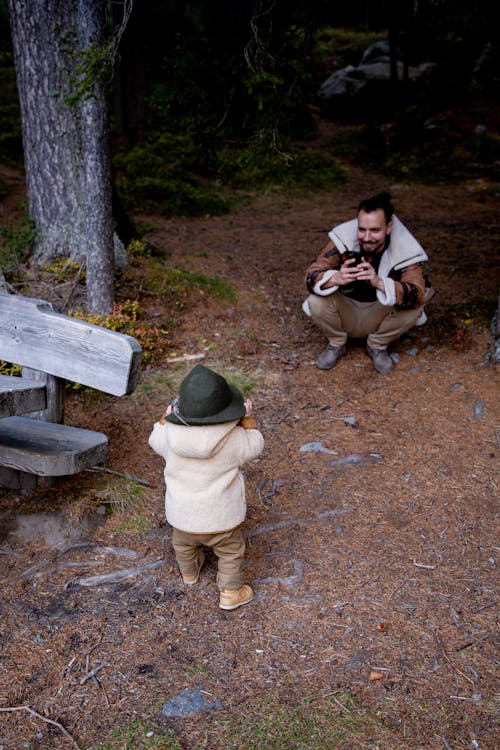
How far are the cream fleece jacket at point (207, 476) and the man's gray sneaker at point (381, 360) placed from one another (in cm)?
297

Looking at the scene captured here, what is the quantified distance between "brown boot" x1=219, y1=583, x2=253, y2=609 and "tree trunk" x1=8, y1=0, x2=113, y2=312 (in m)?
3.68

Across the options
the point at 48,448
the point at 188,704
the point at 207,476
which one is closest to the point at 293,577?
the point at 207,476

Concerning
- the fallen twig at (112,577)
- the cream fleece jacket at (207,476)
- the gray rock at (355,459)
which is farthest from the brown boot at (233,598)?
the gray rock at (355,459)

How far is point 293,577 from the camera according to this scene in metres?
3.53

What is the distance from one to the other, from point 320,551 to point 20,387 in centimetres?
199

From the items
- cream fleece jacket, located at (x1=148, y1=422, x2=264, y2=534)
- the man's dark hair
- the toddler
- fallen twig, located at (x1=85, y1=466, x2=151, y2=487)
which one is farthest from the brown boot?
the man's dark hair

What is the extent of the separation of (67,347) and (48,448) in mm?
605

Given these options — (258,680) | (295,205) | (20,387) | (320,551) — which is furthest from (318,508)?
(295,205)

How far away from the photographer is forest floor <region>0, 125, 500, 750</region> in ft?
8.80

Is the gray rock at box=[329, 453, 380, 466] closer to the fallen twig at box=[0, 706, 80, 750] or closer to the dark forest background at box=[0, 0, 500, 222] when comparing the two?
the fallen twig at box=[0, 706, 80, 750]

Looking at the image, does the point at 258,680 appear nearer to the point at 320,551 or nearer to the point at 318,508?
the point at 320,551

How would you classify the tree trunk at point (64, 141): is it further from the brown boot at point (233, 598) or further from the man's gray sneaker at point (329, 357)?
the brown boot at point (233, 598)

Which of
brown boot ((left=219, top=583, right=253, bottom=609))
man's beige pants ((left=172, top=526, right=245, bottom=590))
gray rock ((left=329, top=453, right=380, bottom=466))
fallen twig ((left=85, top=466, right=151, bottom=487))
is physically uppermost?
man's beige pants ((left=172, top=526, right=245, bottom=590))

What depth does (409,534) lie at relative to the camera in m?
3.84
